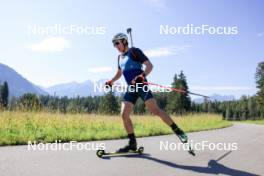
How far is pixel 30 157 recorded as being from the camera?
5.81 meters

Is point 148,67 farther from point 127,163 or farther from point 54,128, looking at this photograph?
point 54,128

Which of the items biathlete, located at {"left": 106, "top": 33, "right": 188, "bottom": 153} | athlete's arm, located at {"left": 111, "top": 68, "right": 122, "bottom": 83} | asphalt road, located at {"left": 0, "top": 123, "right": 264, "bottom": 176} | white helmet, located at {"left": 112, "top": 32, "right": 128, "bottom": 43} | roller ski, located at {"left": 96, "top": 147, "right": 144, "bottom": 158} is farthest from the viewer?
athlete's arm, located at {"left": 111, "top": 68, "right": 122, "bottom": 83}

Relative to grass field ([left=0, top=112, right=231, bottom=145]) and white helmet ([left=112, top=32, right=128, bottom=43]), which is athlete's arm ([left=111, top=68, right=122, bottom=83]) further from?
grass field ([left=0, top=112, right=231, bottom=145])

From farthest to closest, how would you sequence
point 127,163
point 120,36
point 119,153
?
point 120,36 → point 119,153 → point 127,163

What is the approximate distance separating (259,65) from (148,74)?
82.3 meters

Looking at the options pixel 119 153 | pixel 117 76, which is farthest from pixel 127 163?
pixel 117 76

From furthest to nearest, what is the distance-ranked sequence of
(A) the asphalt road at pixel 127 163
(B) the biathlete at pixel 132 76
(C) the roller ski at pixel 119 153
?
(B) the biathlete at pixel 132 76 → (C) the roller ski at pixel 119 153 → (A) the asphalt road at pixel 127 163

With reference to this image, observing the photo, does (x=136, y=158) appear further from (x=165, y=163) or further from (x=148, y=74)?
(x=148, y=74)

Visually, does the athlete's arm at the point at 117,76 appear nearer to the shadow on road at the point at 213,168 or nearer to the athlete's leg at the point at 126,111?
the athlete's leg at the point at 126,111

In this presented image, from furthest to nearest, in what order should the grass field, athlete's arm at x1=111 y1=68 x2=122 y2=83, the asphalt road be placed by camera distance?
1. the grass field
2. athlete's arm at x1=111 y1=68 x2=122 y2=83
3. the asphalt road

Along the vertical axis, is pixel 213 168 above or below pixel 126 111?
below

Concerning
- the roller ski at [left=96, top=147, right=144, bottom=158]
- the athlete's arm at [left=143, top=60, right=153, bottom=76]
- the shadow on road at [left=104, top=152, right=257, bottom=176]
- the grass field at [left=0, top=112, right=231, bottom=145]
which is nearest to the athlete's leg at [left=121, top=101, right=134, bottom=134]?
the roller ski at [left=96, top=147, right=144, bottom=158]

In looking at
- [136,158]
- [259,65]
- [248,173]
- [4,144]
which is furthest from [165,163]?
[259,65]

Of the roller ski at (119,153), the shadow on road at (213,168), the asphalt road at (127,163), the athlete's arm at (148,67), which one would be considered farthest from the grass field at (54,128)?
the shadow on road at (213,168)
